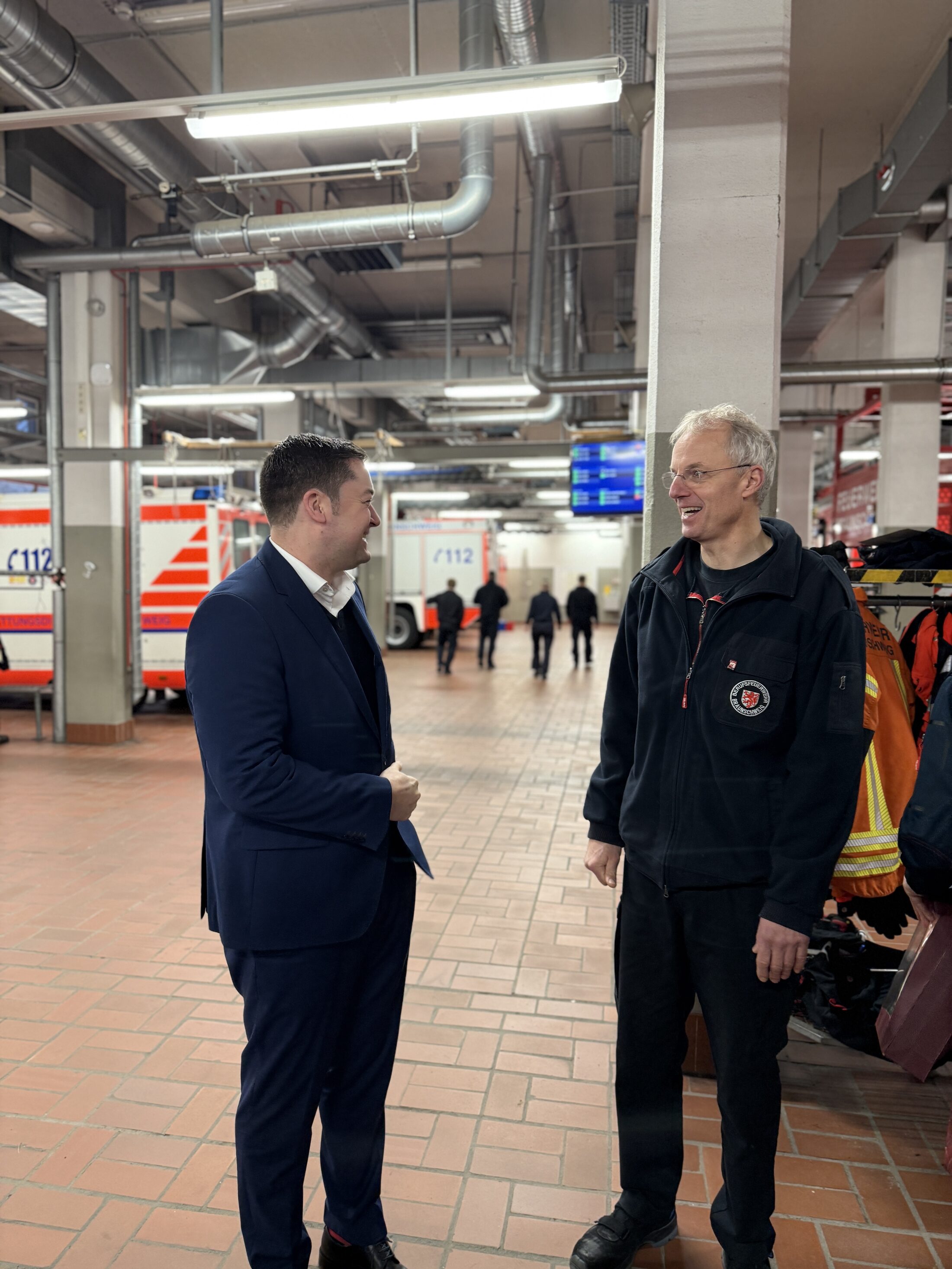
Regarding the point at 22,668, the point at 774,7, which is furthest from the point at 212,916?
the point at 22,668

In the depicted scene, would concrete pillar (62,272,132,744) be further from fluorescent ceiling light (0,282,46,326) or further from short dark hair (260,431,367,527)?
short dark hair (260,431,367,527)

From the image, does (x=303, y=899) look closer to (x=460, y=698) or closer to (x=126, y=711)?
(x=126, y=711)

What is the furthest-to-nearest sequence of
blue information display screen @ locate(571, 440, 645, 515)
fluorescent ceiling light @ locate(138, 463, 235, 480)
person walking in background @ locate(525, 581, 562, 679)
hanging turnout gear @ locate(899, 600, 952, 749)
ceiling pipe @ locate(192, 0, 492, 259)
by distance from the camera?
person walking in background @ locate(525, 581, 562, 679) → fluorescent ceiling light @ locate(138, 463, 235, 480) → blue information display screen @ locate(571, 440, 645, 515) → ceiling pipe @ locate(192, 0, 492, 259) → hanging turnout gear @ locate(899, 600, 952, 749)

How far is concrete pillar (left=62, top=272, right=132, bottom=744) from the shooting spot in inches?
323

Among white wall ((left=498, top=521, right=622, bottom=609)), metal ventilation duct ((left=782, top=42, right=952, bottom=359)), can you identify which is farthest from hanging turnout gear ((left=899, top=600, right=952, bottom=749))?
white wall ((left=498, top=521, right=622, bottom=609))

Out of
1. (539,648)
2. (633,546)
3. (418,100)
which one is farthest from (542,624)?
(418,100)

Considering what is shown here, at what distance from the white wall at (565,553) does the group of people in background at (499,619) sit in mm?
14549

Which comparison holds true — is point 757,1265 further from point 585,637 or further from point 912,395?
point 585,637

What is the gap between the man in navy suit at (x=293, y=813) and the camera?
5.25ft

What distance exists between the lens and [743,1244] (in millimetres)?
1895

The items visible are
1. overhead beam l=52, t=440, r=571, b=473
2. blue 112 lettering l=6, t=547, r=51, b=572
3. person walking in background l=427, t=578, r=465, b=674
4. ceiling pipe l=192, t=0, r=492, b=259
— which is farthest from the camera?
person walking in background l=427, t=578, r=465, b=674

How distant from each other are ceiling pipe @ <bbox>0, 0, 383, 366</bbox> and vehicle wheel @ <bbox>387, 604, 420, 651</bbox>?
8720 mm

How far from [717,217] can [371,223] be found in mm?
4118

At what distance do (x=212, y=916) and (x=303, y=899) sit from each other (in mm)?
285
